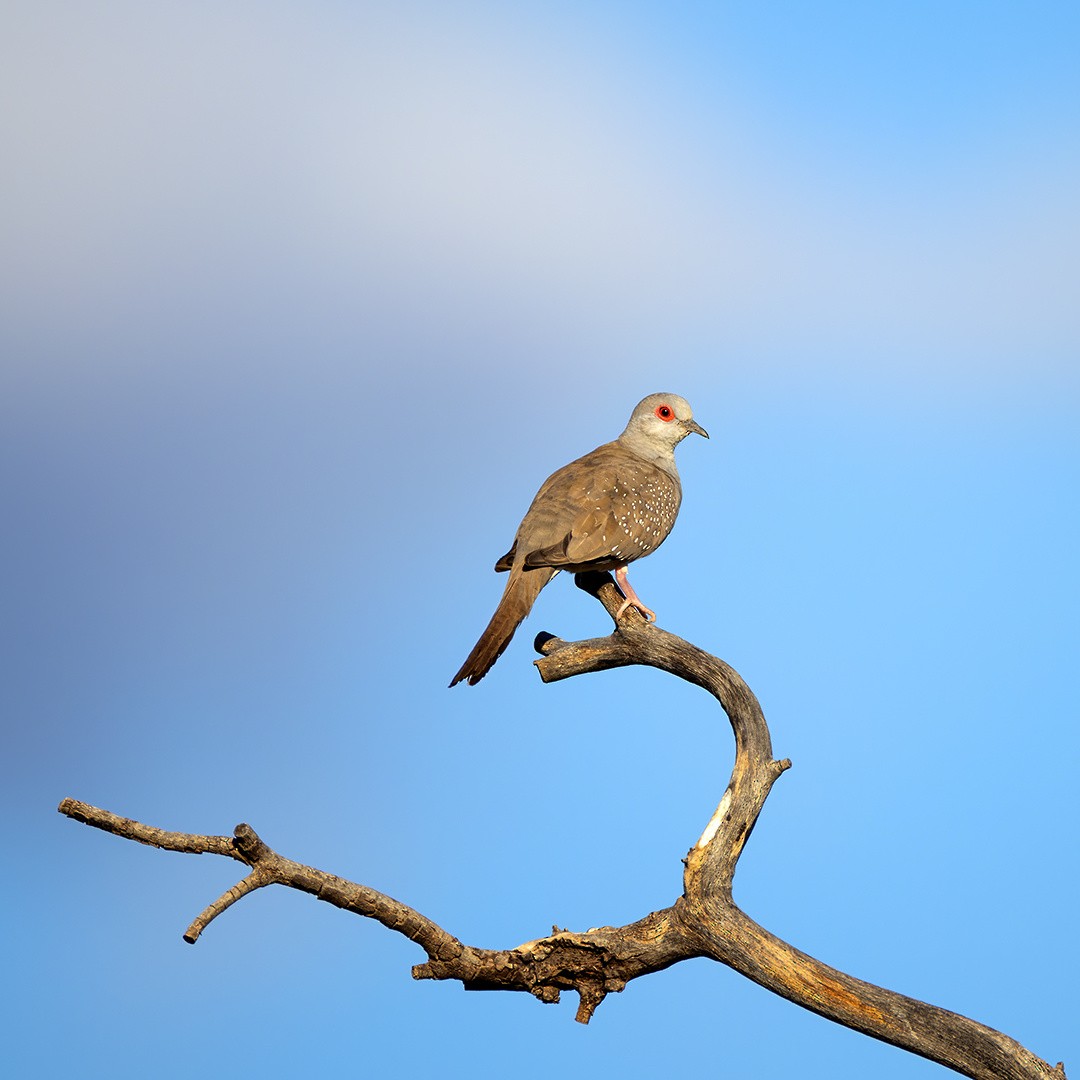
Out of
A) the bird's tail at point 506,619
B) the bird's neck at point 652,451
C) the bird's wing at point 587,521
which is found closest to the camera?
the bird's tail at point 506,619

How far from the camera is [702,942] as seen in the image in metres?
6.20

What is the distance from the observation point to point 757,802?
251 inches

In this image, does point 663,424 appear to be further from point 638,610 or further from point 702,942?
point 702,942

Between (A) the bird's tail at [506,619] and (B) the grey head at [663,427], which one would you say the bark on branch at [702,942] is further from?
(B) the grey head at [663,427]

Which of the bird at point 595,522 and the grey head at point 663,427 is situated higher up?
the grey head at point 663,427

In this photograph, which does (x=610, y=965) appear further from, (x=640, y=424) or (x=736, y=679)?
(x=640, y=424)

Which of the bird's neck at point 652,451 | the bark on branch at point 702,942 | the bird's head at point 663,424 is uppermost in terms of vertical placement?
the bird's head at point 663,424

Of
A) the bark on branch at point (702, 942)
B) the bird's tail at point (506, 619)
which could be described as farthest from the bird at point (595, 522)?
the bark on branch at point (702, 942)

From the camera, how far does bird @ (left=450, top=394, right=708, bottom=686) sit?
6918 mm

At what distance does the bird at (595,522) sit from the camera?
272 inches

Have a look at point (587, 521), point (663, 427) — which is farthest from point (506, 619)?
point (663, 427)

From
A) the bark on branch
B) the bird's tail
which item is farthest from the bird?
the bark on branch

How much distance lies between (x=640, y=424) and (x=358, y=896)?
384 cm

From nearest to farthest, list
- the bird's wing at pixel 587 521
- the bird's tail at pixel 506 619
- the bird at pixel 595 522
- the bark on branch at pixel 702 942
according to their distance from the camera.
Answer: the bark on branch at pixel 702 942 → the bird's tail at pixel 506 619 → the bird at pixel 595 522 → the bird's wing at pixel 587 521
